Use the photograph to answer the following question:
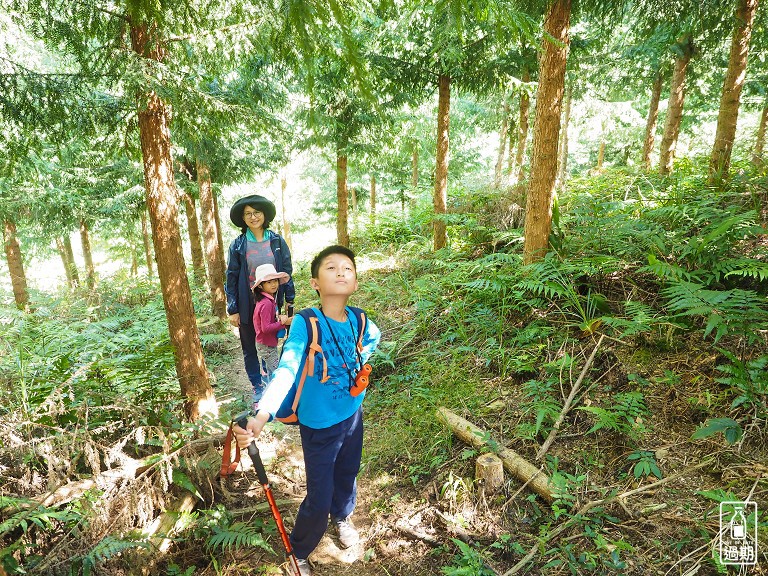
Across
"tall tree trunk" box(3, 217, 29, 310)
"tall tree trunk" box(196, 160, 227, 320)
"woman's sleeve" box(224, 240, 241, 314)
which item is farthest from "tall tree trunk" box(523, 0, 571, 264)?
"tall tree trunk" box(3, 217, 29, 310)

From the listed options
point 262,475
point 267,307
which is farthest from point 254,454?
point 267,307

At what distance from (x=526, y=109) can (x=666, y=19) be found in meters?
4.64

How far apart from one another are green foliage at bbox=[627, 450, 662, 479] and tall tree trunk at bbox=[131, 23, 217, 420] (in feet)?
12.3

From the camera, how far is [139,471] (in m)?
2.98

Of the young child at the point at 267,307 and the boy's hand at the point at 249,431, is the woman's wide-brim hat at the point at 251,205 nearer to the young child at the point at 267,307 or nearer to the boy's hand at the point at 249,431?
the young child at the point at 267,307

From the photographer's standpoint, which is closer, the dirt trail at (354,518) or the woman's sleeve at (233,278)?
the dirt trail at (354,518)

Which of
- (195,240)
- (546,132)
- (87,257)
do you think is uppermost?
(546,132)

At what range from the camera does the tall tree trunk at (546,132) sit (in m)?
4.86

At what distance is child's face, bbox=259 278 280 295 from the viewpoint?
473 centimetres

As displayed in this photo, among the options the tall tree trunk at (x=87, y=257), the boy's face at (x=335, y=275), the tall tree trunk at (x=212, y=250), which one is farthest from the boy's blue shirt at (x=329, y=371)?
the tall tree trunk at (x=87, y=257)

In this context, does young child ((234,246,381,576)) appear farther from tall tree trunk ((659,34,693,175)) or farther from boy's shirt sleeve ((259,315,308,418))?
tall tree trunk ((659,34,693,175))

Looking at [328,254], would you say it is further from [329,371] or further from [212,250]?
[212,250]

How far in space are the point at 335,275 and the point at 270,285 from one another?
233 centimetres

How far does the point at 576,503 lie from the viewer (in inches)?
119
